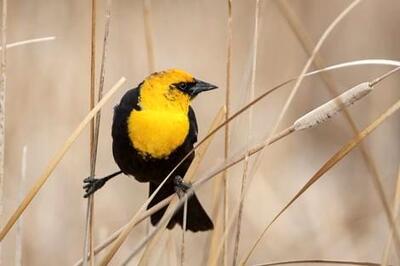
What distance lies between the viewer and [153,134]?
2111 mm

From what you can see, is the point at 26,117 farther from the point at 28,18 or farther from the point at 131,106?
the point at 131,106

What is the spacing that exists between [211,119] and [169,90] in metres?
1.83

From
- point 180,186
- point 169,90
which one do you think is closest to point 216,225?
point 180,186

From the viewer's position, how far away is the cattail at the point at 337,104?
141cm

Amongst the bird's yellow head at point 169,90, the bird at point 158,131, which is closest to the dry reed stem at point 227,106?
the bird at point 158,131

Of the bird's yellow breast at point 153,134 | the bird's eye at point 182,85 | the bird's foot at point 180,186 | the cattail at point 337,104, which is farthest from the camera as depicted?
the bird's eye at point 182,85

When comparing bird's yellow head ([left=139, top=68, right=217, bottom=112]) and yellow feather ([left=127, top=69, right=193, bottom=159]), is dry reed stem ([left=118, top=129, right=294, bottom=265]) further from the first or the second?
bird's yellow head ([left=139, top=68, right=217, bottom=112])

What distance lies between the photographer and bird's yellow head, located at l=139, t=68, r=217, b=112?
7.16ft

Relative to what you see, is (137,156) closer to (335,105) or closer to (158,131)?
(158,131)

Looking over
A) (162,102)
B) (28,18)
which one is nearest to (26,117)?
(28,18)

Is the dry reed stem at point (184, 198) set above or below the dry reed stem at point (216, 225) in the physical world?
above

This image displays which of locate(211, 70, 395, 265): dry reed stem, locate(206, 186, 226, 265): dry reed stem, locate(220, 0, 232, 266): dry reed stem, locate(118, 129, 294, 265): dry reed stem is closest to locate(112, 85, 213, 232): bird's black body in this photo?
locate(206, 186, 226, 265): dry reed stem

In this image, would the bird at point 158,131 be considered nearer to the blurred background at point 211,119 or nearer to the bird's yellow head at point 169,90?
the bird's yellow head at point 169,90

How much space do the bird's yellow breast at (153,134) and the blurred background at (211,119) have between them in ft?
1.68
